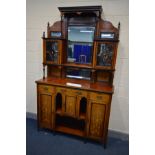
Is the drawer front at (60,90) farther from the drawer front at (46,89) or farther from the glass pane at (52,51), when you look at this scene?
the glass pane at (52,51)

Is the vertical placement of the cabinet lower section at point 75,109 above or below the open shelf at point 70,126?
above

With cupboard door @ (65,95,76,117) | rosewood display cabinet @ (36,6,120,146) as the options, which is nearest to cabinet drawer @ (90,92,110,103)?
rosewood display cabinet @ (36,6,120,146)

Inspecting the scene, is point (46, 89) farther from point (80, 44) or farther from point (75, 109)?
point (80, 44)

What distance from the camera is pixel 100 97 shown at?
2.12 m

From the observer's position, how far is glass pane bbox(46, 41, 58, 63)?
8.20ft

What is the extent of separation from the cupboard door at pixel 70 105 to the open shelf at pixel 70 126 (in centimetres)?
35

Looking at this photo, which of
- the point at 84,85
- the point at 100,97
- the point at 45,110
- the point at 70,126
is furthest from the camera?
the point at 70,126

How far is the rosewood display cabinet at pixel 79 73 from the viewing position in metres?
2.20

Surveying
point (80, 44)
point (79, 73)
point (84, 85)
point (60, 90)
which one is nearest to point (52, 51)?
point (80, 44)

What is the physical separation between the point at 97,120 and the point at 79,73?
0.86m

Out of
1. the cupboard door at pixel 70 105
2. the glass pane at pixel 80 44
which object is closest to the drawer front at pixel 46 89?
the cupboard door at pixel 70 105

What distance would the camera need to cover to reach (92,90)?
2.13m

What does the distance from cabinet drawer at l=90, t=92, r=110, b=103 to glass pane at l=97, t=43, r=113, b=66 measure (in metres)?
0.51

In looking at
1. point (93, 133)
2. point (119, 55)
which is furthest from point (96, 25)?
point (93, 133)
